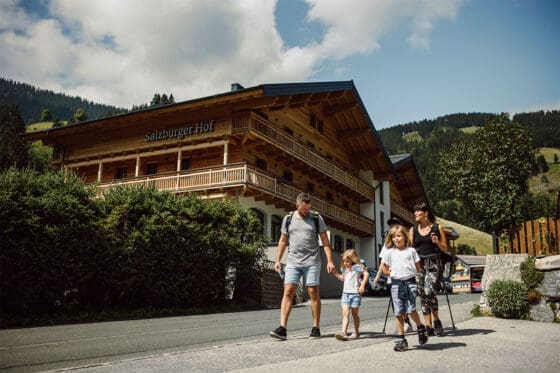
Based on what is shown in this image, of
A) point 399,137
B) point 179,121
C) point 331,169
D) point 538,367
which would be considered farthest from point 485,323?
point 399,137

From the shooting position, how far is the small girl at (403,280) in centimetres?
599

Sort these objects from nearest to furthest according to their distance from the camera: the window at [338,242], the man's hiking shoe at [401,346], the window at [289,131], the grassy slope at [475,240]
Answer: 1. the man's hiking shoe at [401,346]
2. the window at [289,131]
3. the window at [338,242]
4. the grassy slope at [475,240]

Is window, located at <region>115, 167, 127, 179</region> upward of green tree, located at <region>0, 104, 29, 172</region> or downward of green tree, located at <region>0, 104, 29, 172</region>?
downward

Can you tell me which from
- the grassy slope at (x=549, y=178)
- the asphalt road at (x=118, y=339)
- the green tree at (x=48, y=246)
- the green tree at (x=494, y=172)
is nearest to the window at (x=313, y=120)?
the green tree at (x=494, y=172)

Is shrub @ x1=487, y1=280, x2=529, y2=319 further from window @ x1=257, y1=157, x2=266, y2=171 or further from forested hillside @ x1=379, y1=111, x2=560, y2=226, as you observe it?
forested hillside @ x1=379, y1=111, x2=560, y2=226

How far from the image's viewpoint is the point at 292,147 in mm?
26250

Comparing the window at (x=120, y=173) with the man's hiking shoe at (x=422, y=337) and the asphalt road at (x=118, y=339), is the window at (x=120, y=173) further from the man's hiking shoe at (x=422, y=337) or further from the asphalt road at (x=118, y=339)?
the man's hiking shoe at (x=422, y=337)

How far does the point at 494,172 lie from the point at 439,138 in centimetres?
12530

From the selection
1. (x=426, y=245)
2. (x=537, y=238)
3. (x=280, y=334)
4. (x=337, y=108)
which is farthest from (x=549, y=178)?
(x=280, y=334)

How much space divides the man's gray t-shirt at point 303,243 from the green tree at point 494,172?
26782 millimetres

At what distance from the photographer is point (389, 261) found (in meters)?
6.71

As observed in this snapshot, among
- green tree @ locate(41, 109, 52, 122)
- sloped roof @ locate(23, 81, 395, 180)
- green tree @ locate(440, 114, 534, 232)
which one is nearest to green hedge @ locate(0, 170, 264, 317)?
sloped roof @ locate(23, 81, 395, 180)

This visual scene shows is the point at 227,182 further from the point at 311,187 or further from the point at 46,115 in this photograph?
the point at 46,115

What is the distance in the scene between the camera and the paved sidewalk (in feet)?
15.7
